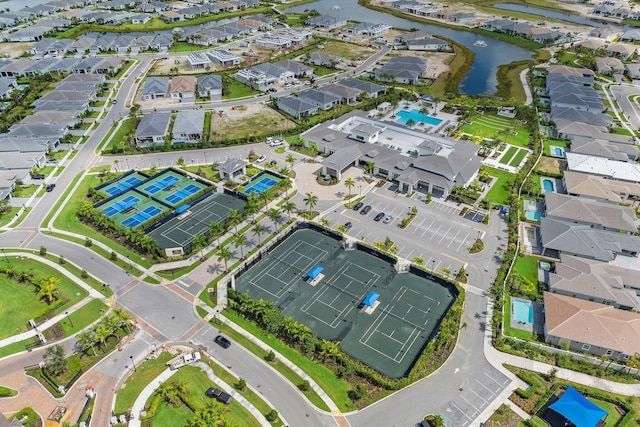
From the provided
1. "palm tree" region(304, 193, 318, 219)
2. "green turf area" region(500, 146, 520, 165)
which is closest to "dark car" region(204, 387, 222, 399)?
"palm tree" region(304, 193, 318, 219)

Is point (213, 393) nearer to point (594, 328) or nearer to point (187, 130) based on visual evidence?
point (594, 328)

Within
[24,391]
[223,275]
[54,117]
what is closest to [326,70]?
[54,117]


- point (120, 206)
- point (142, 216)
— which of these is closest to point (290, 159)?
point (142, 216)

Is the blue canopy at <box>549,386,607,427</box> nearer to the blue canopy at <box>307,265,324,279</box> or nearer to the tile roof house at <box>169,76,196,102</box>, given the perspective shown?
the blue canopy at <box>307,265,324,279</box>

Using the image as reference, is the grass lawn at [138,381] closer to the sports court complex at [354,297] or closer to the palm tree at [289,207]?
the sports court complex at [354,297]

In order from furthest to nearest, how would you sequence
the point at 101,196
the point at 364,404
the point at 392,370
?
the point at 101,196 < the point at 392,370 < the point at 364,404

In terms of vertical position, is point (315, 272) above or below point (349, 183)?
below

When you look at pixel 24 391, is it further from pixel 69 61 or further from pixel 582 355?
pixel 69 61
